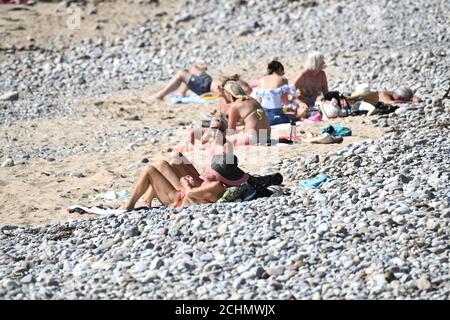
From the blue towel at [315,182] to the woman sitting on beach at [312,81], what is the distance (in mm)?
Result: 4097

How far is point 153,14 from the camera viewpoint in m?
22.9

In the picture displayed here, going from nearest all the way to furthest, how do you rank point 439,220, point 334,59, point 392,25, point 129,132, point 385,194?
point 439,220, point 385,194, point 129,132, point 334,59, point 392,25

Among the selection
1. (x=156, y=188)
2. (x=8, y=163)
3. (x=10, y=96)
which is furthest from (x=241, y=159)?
(x=10, y=96)

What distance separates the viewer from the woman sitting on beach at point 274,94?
1485cm

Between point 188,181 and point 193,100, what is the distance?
603 centimetres

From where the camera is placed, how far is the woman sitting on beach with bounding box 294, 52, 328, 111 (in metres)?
15.7

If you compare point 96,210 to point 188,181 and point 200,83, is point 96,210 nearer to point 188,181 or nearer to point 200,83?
point 188,181

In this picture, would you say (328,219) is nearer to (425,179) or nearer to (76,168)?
(425,179)

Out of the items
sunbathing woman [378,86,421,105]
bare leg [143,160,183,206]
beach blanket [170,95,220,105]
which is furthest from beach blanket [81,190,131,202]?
beach blanket [170,95,220,105]

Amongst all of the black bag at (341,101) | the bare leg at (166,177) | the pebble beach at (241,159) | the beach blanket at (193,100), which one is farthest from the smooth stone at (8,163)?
the black bag at (341,101)

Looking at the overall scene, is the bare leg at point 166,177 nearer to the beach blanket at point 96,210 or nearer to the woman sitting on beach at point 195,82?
the beach blanket at point 96,210

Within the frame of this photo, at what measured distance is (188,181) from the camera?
37.0ft
